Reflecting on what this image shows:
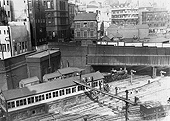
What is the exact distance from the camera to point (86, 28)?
40.8 meters

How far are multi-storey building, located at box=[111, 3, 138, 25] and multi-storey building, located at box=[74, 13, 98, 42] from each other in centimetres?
2679

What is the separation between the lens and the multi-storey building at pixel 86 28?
40688mm

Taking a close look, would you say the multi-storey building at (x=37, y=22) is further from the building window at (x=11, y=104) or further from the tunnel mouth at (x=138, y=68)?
the building window at (x=11, y=104)

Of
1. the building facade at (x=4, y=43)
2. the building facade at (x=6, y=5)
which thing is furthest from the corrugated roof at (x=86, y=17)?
the building facade at (x=4, y=43)

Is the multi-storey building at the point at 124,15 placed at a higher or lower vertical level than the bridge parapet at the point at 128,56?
higher

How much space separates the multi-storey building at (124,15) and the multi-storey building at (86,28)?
26791mm

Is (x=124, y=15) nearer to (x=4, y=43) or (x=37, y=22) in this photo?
(x=37, y=22)

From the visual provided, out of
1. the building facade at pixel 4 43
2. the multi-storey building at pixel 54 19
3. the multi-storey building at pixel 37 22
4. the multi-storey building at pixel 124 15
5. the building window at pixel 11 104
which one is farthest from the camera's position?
the multi-storey building at pixel 124 15

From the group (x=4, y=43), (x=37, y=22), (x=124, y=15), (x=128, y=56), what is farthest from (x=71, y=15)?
(x=4, y=43)

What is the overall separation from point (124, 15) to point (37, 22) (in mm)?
35719

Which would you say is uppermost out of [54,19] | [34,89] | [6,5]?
[6,5]

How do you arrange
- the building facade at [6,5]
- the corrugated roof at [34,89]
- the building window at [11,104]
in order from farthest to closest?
the building facade at [6,5] < the corrugated roof at [34,89] < the building window at [11,104]

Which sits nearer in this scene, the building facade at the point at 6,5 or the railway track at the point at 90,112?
the railway track at the point at 90,112

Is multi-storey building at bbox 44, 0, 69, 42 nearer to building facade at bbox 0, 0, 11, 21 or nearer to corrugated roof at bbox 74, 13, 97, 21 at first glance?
corrugated roof at bbox 74, 13, 97, 21
